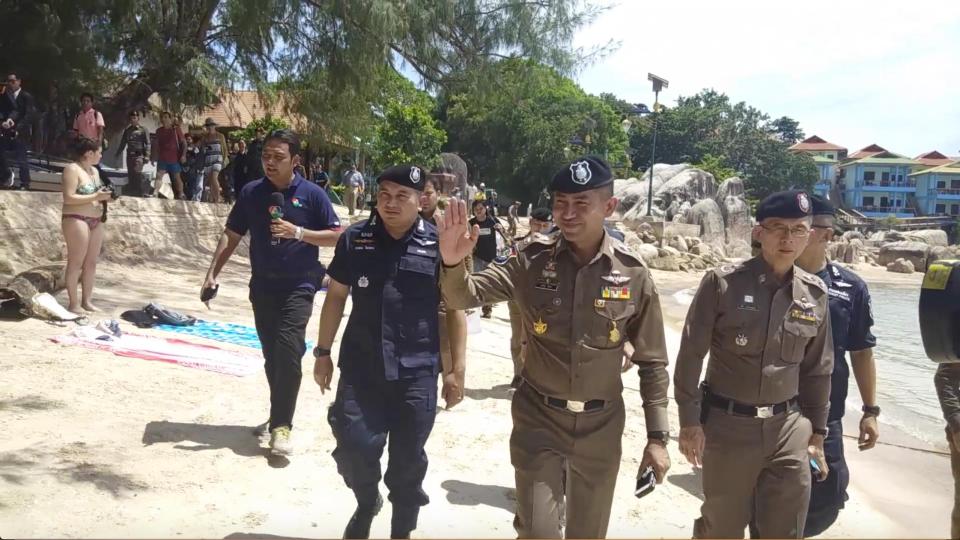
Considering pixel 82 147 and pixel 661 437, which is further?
pixel 82 147

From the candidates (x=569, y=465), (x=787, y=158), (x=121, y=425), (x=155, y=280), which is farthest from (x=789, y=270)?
(x=787, y=158)

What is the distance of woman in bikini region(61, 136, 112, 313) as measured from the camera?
769cm

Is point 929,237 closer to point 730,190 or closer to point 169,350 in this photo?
point 730,190

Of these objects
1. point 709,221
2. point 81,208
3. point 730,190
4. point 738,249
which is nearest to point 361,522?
point 81,208

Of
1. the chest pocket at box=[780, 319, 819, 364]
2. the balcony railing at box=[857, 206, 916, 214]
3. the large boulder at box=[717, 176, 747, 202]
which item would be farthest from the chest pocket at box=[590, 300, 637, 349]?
the balcony railing at box=[857, 206, 916, 214]

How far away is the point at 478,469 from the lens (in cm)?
548

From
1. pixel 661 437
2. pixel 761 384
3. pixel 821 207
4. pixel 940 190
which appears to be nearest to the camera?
pixel 661 437

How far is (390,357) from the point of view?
3672 millimetres

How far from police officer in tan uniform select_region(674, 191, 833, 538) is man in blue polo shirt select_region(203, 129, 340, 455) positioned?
2562 millimetres

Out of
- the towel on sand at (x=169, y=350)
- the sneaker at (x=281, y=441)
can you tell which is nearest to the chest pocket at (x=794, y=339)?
the sneaker at (x=281, y=441)

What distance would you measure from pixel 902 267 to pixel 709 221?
1623 centimetres

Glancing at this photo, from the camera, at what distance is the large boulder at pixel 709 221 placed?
39.6 m

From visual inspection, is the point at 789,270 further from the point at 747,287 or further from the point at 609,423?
the point at 609,423

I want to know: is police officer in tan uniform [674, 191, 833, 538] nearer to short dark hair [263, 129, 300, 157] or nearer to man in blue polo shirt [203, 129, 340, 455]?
man in blue polo shirt [203, 129, 340, 455]
